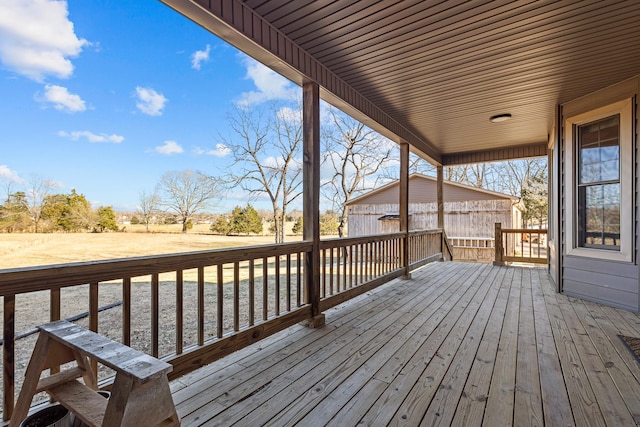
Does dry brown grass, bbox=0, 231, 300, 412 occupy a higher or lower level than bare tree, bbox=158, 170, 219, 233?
lower

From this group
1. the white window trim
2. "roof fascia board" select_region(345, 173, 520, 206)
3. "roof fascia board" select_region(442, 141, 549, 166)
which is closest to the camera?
the white window trim

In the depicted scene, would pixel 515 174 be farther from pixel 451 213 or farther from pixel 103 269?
pixel 103 269

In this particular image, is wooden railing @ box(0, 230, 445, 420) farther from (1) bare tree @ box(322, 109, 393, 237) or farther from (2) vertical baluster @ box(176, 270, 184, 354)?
(1) bare tree @ box(322, 109, 393, 237)

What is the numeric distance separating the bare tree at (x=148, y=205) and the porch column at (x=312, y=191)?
26.9 ft

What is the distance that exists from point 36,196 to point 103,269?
535 cm

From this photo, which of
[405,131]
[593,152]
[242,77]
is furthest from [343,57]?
[242,77]

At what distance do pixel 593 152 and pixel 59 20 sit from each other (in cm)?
976

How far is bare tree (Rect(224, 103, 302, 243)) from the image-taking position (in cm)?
1229

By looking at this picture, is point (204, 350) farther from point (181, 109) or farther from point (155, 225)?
point (181, 109)

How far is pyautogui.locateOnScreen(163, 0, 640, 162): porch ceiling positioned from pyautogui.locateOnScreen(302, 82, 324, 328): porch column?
255 millimetres

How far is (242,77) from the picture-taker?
13.0 metres

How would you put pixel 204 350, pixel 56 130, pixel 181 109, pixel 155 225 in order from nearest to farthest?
pixel 204 350 < pixel 56 130 < pixel 155 225 < pixel 181 109

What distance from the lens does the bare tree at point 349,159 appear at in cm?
1350

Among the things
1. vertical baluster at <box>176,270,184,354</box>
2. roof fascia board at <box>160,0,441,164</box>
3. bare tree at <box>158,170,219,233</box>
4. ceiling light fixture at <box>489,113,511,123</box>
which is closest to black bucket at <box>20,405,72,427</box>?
vertical baluster at <box>176,270,184,354</box>
